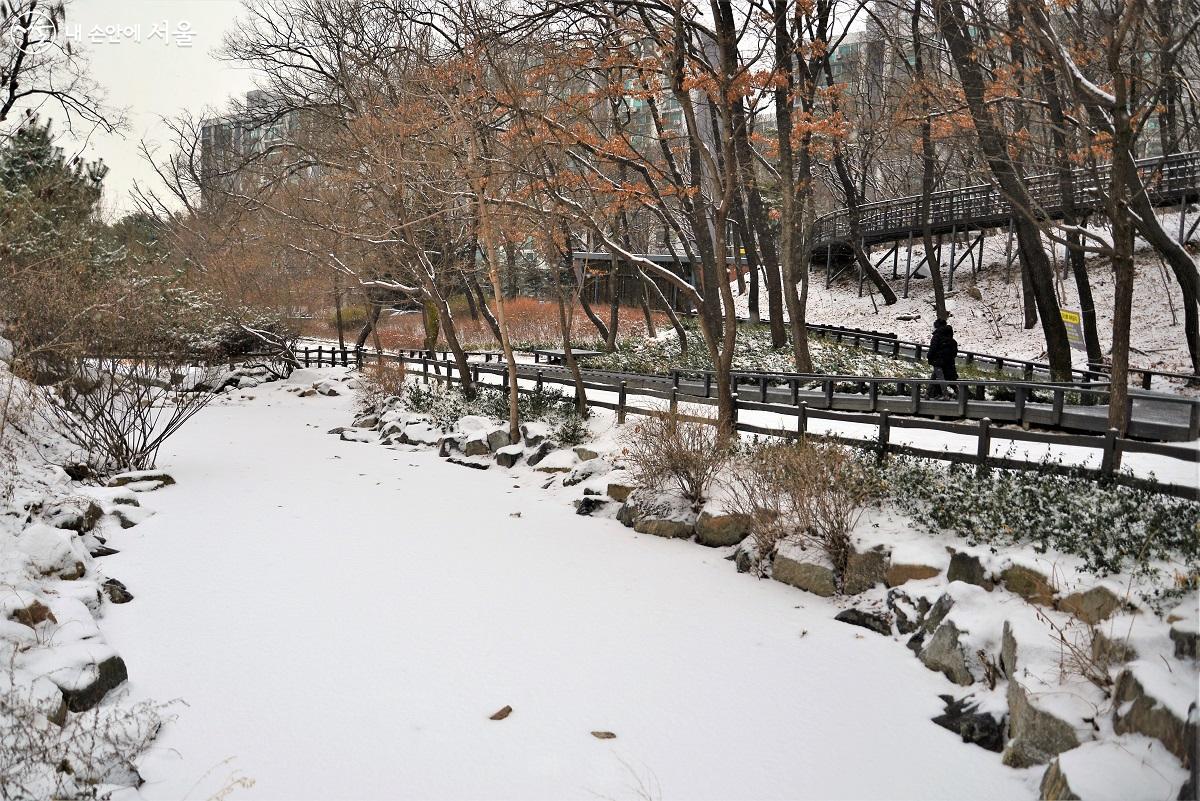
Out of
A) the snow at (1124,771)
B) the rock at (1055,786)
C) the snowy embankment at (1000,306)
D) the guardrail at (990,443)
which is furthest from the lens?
the snowy embankment at (1000,306)

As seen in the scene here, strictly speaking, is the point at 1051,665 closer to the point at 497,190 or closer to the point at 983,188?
the point at 497,190

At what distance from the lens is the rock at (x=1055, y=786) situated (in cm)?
462

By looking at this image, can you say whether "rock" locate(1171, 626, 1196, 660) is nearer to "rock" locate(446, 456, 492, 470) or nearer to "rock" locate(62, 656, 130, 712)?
"rock" locate(62, 656, 130, 712)

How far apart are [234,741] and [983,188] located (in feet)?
97.3

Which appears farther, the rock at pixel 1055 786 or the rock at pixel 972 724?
the rock at pixel 972 724

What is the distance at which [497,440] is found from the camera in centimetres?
1628

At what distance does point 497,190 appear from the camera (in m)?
16.8

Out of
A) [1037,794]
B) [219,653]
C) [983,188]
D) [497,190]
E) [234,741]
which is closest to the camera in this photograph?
[1037,794]

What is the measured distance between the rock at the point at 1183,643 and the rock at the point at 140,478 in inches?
541

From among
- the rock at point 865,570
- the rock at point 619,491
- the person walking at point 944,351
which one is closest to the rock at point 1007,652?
the rock at point 865,570

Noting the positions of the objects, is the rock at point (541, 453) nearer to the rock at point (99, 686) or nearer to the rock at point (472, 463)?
the rock at point (472, 463)

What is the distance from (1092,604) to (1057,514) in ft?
4.94

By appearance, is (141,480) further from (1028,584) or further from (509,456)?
(1028,584)

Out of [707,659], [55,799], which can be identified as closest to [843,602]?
[707,659]
